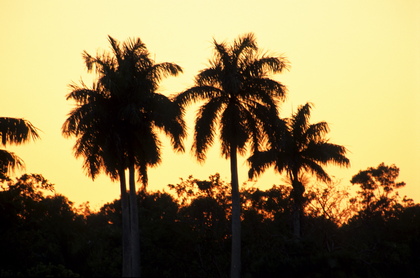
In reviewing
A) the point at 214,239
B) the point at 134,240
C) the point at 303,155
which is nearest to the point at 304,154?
the point at 303,155

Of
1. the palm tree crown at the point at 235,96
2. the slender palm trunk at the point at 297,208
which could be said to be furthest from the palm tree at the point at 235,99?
the slender palm trunk at the point at 297,208

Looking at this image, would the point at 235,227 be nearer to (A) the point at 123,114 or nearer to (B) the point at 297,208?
(A) the point at 123,114

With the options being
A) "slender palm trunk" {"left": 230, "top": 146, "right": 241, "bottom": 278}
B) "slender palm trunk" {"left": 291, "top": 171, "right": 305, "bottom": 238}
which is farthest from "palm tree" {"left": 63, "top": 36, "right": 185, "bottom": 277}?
"slender palm trunk" {"left": 291, "top": 171, "right": 305, "bottom": 238}

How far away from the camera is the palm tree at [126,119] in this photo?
33.2 m

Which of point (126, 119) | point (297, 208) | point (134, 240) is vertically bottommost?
point (134, 240)

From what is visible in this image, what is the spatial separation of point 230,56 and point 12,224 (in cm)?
Result: 1452

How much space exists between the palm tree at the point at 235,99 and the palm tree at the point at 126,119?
1.91 metres

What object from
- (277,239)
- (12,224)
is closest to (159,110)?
(12,224)

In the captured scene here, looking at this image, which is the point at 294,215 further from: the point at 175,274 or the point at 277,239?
the point at 175,274

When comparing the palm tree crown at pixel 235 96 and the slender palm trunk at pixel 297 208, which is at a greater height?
the palm tree crown at pixel 235 96

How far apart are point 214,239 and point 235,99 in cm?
1281

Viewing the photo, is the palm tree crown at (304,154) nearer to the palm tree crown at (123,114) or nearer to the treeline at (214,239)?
the treeline at (214,239)

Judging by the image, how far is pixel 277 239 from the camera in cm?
4353

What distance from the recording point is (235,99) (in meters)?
37.1
